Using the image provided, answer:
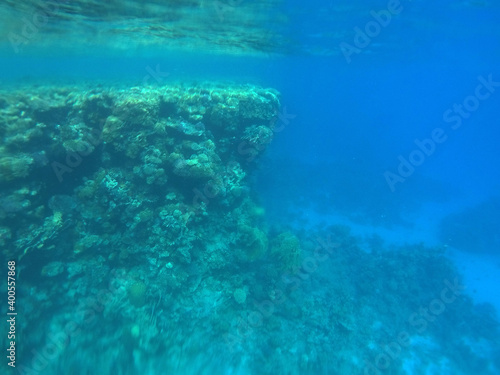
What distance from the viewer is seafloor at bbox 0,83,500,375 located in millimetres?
8391

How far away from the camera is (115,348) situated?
852 cm

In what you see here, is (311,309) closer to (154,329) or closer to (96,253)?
(154,329)

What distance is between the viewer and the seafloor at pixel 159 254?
27.5 feet

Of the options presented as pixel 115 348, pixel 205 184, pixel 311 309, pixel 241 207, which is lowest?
pixel 115 348

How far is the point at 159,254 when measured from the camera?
→ 964cm

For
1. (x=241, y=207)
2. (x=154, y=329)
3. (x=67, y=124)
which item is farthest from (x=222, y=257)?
(x=67, y=124)

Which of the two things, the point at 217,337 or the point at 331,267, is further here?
the point at 331,267

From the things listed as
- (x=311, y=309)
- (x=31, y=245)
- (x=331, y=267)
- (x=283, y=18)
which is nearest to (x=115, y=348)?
(x=31, y=245)

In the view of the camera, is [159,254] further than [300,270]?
No

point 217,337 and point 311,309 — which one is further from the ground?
point 311,309

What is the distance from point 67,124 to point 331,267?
14.6 meters

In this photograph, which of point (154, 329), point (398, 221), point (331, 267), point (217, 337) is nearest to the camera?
point (154, 329)

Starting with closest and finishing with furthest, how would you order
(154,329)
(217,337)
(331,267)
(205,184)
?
(154,329) < (217,337) < (205,184) < (331,267)

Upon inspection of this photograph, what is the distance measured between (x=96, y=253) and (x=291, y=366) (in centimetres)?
816
